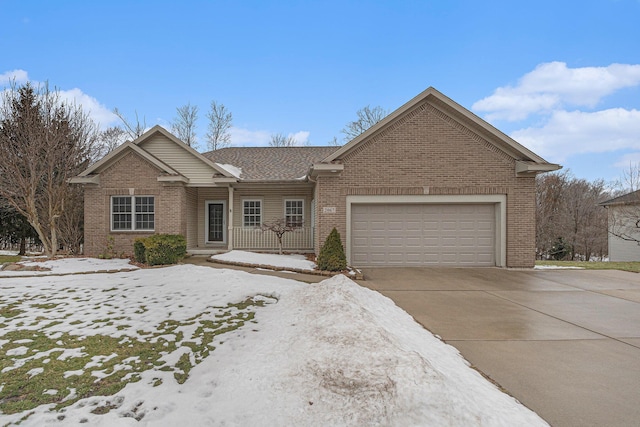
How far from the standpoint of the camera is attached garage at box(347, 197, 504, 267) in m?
12.1

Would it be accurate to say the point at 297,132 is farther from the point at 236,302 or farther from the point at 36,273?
the point at 236,302

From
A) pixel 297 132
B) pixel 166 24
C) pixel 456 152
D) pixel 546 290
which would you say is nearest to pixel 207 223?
pixel 166 24

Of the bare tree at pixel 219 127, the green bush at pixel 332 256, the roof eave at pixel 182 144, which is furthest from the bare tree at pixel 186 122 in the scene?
the green bush at pixel 332 256

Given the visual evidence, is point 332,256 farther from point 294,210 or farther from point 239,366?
point 239,366

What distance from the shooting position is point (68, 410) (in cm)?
301

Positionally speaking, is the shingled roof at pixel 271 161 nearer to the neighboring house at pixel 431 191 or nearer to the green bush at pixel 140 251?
the neighboring house at pixel 431 191

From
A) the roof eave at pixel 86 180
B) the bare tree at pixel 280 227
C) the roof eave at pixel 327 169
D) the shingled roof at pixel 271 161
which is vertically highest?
the shingled roof at pixel 271 161

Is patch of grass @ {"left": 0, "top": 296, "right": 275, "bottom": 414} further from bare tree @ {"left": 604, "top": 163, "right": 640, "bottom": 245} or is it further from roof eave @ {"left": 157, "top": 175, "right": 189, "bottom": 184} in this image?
bare tree @ {"left": 604, "top": 163, "right": 640, "bottom": 245}

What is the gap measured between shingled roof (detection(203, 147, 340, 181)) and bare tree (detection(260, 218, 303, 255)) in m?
2.01

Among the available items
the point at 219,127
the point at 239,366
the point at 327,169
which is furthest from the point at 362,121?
the point at 239,366

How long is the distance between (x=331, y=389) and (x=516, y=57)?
15.0m

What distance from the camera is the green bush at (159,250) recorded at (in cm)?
1160

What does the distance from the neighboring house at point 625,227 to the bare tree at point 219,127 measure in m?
32.0

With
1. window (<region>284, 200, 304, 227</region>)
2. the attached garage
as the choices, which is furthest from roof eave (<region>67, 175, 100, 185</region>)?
the attached garage
